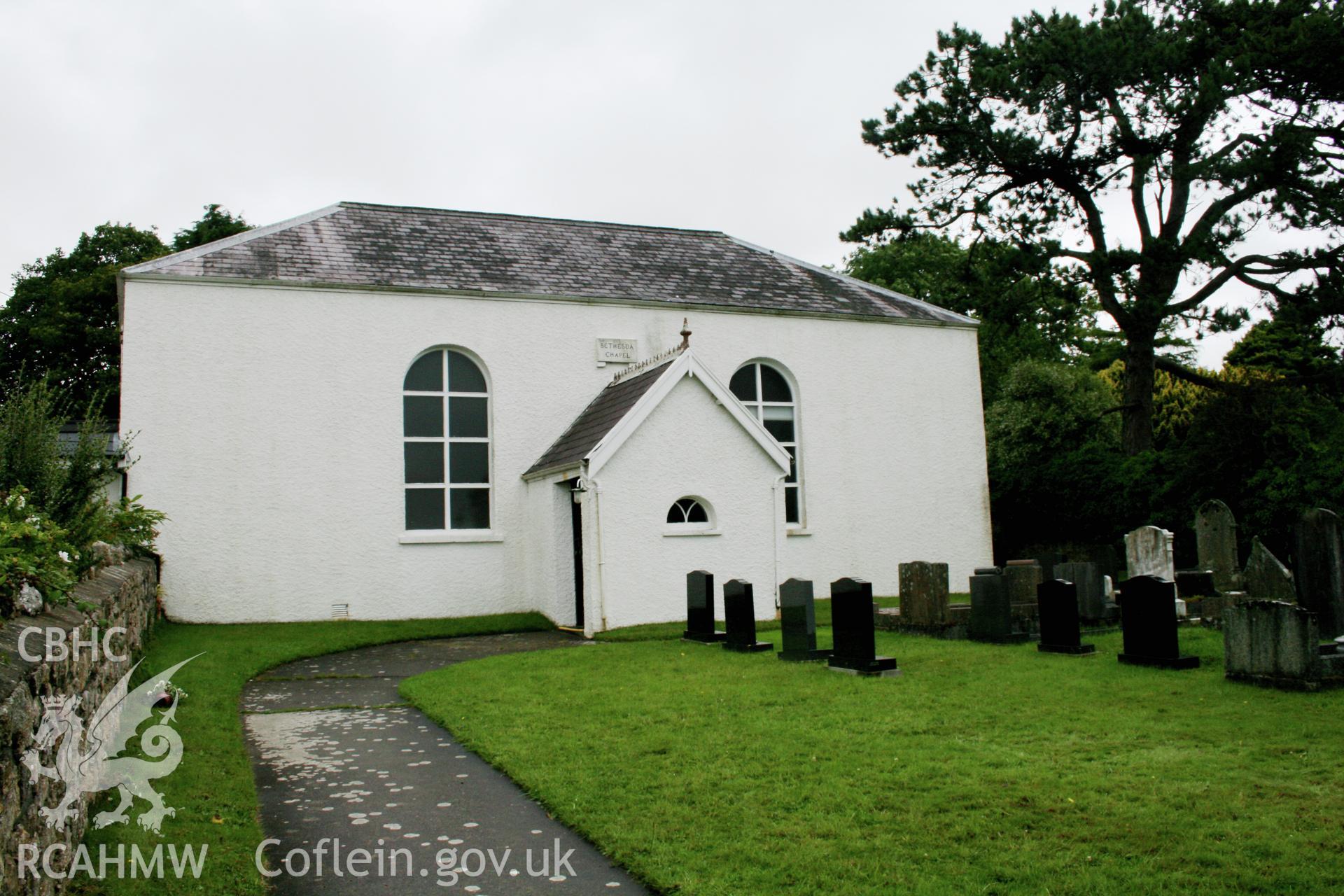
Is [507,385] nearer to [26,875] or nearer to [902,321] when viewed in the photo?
[902,321]

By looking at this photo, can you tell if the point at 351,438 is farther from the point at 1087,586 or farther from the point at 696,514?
the point at 1087,586

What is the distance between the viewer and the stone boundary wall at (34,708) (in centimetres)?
359

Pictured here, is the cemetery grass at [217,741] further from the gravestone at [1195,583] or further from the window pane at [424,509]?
the gravestone at [1195,583]

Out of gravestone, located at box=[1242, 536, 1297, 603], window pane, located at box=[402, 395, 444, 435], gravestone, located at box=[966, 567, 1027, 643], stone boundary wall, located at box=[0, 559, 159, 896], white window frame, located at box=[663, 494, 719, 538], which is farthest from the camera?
window pane, located at box=[402, 395, 444, 435]

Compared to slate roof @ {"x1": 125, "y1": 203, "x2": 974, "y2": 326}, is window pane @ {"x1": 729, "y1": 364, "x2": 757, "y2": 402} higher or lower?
lower

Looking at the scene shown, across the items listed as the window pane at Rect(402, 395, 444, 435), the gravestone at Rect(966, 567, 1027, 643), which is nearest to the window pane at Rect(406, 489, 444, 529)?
the window pane at Rect(402, 395, 444, 435)

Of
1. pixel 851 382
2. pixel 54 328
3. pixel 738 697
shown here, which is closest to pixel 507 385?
pixel 851 382

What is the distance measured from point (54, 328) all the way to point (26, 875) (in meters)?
34.0

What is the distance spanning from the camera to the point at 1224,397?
61.4ft

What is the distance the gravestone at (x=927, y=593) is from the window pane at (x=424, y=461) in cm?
961

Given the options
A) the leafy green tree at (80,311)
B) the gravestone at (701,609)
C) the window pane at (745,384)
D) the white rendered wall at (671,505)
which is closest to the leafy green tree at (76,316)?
the leafy green tree at (80,311)

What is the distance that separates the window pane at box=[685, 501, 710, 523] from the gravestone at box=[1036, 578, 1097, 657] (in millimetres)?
6366

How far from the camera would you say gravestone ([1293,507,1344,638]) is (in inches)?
440

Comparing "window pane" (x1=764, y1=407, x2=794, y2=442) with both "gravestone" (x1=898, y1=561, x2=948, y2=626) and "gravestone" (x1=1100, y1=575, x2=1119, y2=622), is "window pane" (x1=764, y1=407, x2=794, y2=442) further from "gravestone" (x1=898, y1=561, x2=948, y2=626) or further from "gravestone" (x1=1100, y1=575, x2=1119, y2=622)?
"gravestone" (x1=1100, y1=575, x2=1119, y2=622)
